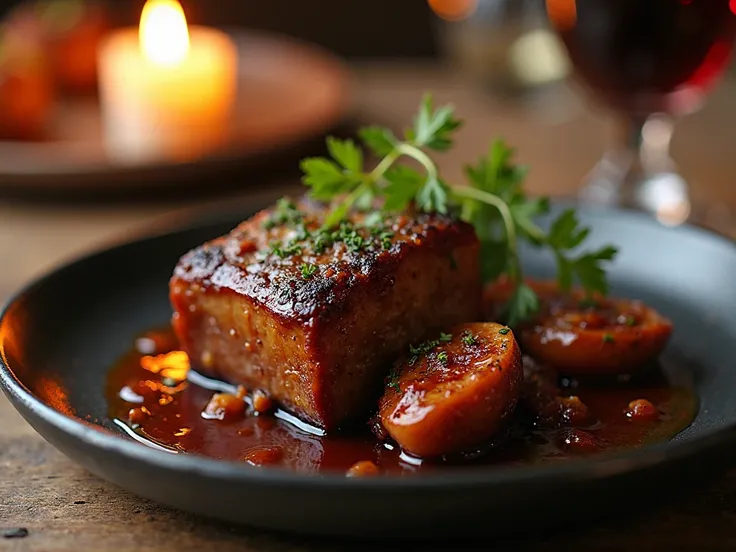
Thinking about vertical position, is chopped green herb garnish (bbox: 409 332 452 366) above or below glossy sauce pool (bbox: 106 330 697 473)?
above

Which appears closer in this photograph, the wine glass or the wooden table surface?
the wooden table surface

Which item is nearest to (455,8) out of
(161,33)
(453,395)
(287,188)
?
(161,33)

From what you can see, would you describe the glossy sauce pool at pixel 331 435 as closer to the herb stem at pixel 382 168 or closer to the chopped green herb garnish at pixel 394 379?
the chopped green herb garnish at pixel 394 379

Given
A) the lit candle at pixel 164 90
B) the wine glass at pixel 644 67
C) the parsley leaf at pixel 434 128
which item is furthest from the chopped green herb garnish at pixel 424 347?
the lit candle at pixel 164 90

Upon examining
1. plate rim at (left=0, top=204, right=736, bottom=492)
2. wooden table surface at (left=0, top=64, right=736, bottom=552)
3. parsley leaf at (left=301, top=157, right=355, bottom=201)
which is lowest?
wooden table surface at (left=0, top=64, right=736, bottom=552)

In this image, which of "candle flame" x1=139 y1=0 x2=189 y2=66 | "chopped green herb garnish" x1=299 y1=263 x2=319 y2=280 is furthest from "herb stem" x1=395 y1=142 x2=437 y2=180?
"candle flame" x1=139 y1=0 x2=189 y2=66

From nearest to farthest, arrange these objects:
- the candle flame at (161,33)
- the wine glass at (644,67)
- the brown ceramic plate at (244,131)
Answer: the wine glass at (644,67) → the brown ceramic plate at (244,131) → the candle flame at (161,33)

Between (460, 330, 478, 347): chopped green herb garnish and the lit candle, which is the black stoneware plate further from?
the lit candle
